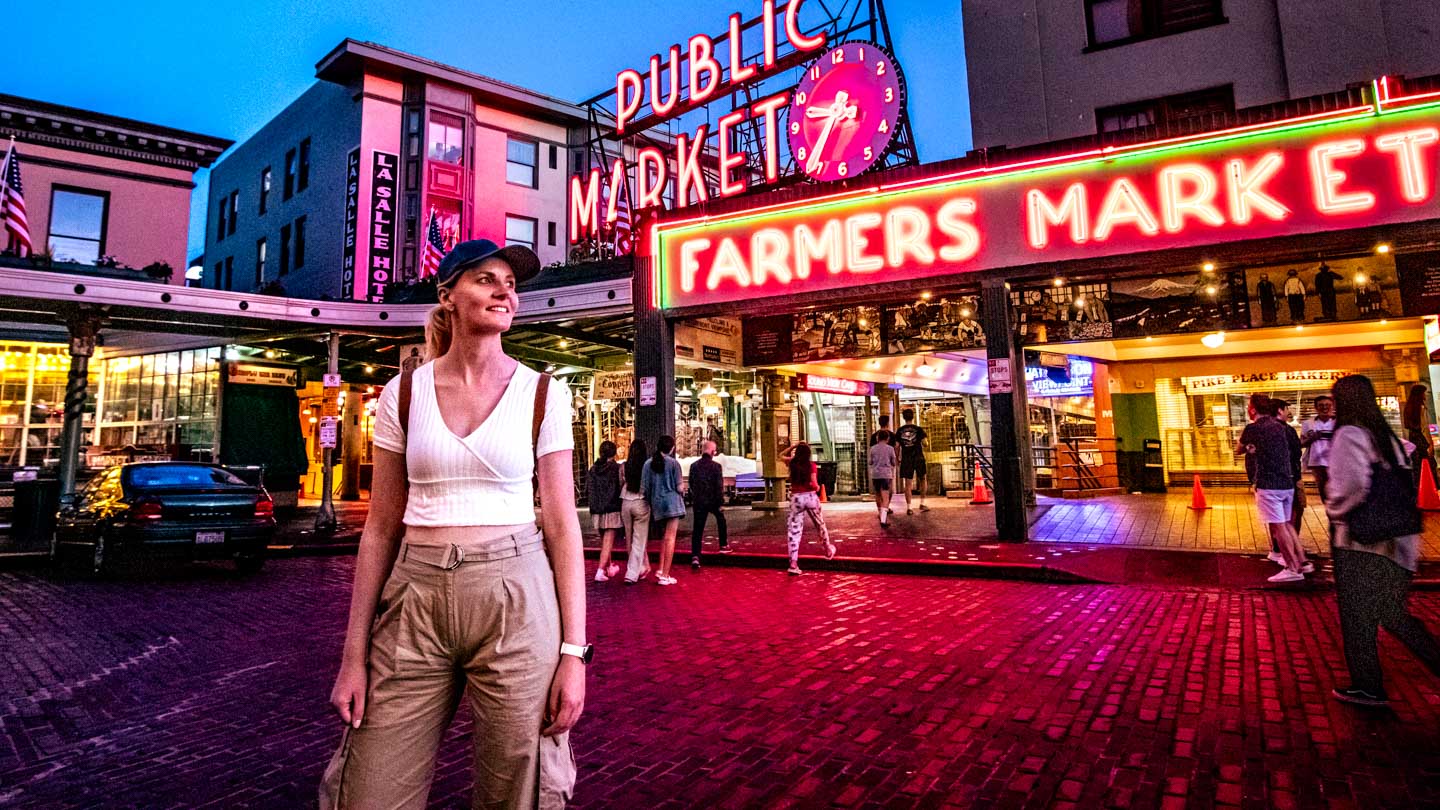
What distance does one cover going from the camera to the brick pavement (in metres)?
3.53

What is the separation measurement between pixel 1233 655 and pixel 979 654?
6.05 ft

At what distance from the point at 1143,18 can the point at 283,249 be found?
2824 centimetres

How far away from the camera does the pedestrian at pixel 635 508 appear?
31.7ft

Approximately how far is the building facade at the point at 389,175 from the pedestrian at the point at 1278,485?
22308 millimetres

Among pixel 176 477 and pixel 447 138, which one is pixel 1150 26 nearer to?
pixel 176 477

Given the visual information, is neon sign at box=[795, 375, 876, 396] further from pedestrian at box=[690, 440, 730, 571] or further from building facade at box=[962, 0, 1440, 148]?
pedestrian at box=[690, 440, 730, 571]

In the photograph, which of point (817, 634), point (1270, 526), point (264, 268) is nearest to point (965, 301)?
point (1270, 526)

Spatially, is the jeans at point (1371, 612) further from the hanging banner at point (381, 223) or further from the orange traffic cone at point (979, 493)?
the hanging banner at point (381, 223)

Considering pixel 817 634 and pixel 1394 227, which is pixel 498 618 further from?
pixel 1394 227

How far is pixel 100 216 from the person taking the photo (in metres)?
22.2

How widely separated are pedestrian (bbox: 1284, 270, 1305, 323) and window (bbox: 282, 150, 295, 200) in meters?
30.4

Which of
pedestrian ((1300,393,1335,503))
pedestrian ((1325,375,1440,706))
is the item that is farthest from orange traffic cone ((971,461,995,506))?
pedestrian ((1325,375,1440,706))

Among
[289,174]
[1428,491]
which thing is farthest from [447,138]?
[1428,491]

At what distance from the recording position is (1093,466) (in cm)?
1972
